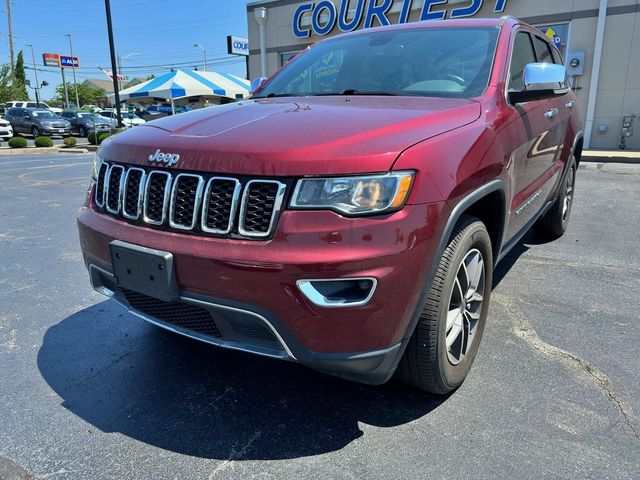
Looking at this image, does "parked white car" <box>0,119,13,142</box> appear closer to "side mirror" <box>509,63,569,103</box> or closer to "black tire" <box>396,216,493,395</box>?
"side mirror" <box>509,63,569,103</box>

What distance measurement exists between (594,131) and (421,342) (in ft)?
48.3

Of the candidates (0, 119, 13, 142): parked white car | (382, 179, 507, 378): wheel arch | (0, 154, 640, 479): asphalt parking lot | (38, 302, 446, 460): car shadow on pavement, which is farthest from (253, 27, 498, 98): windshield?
(0, 119, 13, 142): parked white car

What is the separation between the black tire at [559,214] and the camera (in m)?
4.87

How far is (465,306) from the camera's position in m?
2.49

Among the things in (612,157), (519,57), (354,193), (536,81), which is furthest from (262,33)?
(354,193)

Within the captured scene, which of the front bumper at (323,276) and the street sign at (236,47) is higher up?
the street sign at (236,47)

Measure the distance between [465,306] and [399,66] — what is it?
154 cm

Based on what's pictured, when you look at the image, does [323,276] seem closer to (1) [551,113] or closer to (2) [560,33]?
(1) [551,113]

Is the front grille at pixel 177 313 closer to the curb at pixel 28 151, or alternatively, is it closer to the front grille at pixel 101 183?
the front grille at pixel 101 183

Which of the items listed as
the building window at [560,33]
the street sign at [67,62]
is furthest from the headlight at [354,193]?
the street sign at [67,62]

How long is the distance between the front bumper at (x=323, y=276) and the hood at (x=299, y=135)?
0.69 feet

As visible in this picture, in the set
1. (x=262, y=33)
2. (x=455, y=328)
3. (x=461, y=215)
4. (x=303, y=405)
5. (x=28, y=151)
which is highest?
(x=262, y=33)

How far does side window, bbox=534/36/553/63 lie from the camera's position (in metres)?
4.08

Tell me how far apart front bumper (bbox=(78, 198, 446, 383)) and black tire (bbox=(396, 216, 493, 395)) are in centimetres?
15
